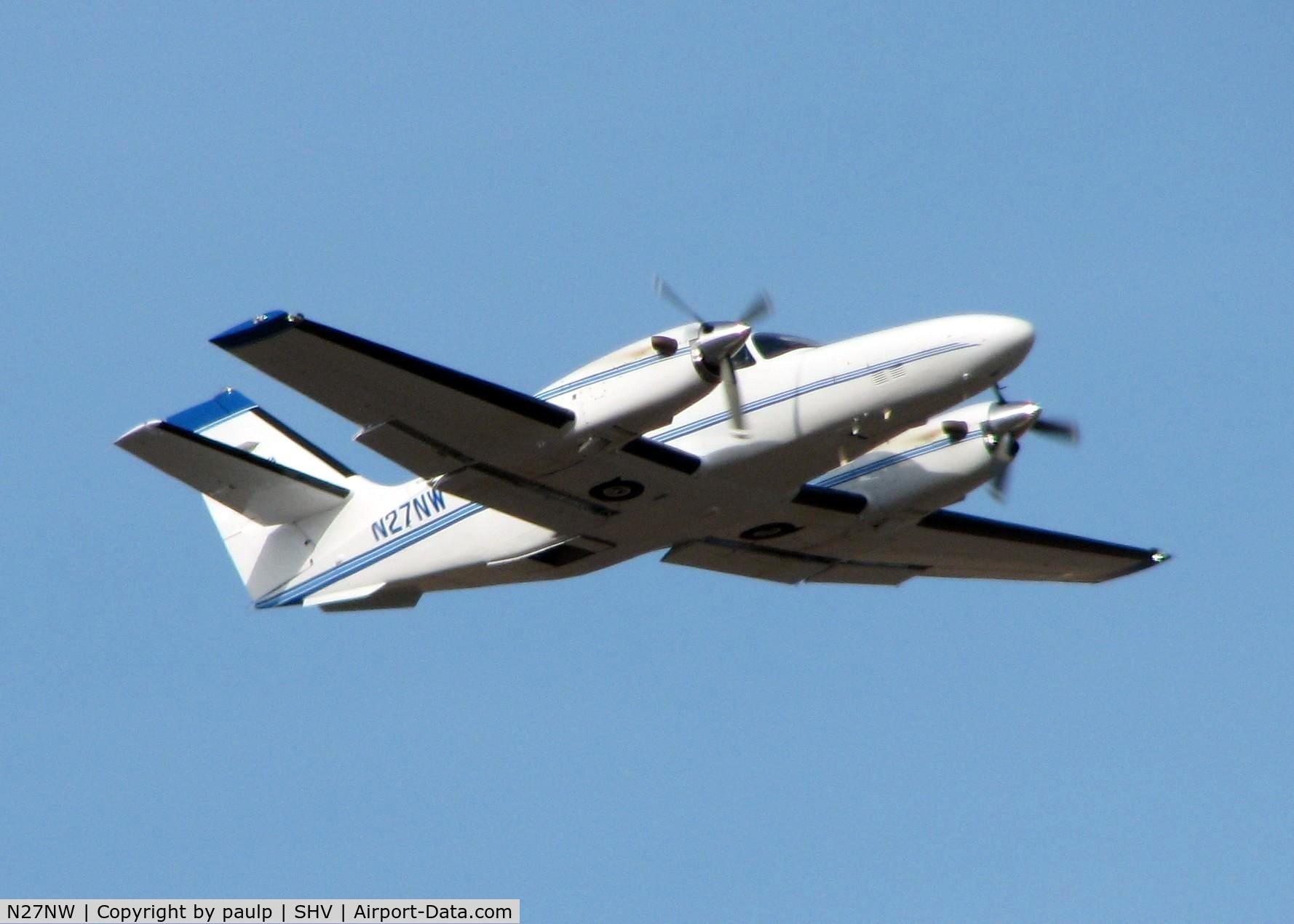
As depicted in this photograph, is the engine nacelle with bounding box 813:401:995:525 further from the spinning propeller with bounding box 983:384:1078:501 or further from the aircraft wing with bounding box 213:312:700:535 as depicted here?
the aircraft wing with bounding box 213:312:700:535

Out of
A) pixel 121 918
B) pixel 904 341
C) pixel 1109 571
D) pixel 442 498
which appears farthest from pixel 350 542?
pixel 1109 571

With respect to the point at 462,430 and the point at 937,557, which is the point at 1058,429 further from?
the point at 462,430

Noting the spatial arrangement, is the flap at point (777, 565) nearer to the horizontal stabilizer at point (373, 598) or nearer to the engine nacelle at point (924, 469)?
the engine nacelle at point (924, 469)

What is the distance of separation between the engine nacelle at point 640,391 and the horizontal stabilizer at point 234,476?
4736mm

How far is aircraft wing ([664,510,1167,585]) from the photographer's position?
2180 centimetres

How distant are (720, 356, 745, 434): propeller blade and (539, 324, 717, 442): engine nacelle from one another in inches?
8.9

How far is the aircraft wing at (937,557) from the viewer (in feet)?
71.5

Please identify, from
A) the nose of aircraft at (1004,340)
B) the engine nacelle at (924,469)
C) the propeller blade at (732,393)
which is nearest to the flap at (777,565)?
the engine nacelle at (924,469)

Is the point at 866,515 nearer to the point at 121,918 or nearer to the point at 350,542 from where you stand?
the point at 350,542

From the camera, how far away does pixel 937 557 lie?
23469 mm

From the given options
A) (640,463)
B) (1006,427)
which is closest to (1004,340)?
(1006,427)

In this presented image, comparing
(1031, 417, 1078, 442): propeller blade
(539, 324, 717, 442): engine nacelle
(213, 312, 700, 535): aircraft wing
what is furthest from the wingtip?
(1031, 417, 1078, 442): propeller blade

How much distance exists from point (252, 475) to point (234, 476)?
12.7 inches

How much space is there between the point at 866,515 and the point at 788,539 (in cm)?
102
